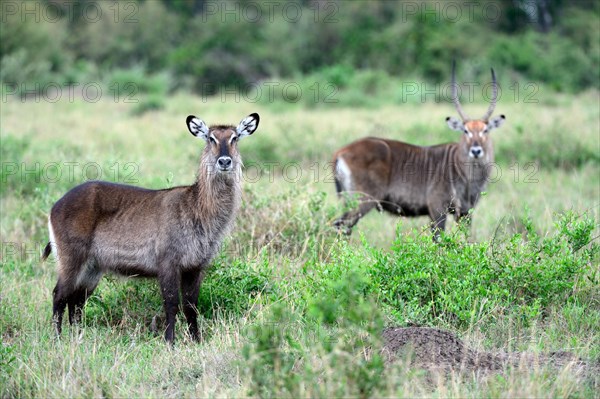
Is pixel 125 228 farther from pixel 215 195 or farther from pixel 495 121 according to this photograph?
pixel 495 121

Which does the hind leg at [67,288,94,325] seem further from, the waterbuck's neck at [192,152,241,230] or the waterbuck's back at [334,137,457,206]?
the waterbuck's back at [334,137,457,206]

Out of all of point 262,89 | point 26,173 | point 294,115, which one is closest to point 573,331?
point 26,173

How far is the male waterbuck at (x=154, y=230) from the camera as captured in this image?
16.6ft

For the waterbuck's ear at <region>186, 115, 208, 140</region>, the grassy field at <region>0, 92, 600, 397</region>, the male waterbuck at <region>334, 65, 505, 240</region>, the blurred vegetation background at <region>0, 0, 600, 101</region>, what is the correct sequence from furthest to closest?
the blurred vegetation background at <region>0, 0, 600, 101</region>, the male waterbuck at <region>334, 65, 505, 240</region>, the waterbuck's ear at <region>186, 115, 208, 140</region>, the grassy field at <region>0, 92, 600, 397</region>

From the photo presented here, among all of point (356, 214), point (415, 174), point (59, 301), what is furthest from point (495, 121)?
point (59, 301)

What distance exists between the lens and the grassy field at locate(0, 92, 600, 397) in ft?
11.9

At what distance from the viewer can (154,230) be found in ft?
16.9

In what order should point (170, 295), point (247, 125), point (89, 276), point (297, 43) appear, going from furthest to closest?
point (297, 43)
point (247, 125)
point (89, 276)
point (170, 295)

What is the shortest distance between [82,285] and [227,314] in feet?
3.40

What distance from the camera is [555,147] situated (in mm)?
10758

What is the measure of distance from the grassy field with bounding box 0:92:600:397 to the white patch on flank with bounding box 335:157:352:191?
0.44 m

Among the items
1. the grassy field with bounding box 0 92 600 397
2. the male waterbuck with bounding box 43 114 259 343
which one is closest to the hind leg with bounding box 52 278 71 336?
the male waterbuck with bounding box 43 114 259 343

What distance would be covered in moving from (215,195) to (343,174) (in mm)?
2755

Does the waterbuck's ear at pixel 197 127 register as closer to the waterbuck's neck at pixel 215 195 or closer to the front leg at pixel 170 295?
the waterbuck's neck at pixel 215 195
